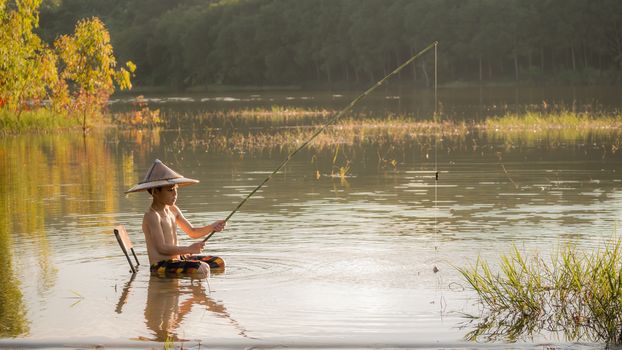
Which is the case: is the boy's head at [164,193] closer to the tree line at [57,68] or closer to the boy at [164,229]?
the boy at [164,229]

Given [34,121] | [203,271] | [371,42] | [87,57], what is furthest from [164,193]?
[371,42]

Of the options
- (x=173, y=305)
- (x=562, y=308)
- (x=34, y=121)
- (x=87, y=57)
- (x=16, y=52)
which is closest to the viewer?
(x=562, y=308)

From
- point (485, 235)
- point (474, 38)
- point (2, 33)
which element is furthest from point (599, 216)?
point (474, 38)

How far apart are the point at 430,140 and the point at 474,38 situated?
87.3m

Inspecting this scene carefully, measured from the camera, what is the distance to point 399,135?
1314 inches

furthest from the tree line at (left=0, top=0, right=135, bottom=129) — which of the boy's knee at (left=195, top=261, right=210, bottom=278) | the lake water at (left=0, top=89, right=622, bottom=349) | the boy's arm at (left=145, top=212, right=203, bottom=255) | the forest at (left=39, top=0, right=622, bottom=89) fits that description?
the forest at (left=39, top=0, right=622, bottom=89)

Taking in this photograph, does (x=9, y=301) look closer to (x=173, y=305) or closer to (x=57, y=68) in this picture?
(x=173, y=305)

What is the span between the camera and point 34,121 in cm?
3775

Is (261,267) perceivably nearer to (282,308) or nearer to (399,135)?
(282,308)

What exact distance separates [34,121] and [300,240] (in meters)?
26.3

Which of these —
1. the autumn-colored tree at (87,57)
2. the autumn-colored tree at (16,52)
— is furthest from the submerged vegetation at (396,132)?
the autumn-colored tree at (16,52)

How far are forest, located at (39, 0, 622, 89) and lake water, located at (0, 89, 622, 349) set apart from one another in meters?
83.8

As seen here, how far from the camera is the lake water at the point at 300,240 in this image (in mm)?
8641

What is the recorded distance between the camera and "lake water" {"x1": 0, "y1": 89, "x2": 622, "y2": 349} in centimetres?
864
